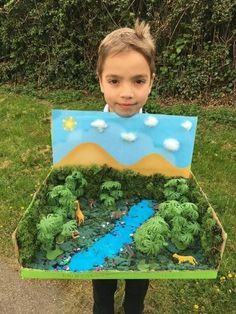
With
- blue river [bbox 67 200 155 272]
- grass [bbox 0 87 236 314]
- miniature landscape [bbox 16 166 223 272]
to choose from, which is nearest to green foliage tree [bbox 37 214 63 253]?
miniature landscape [bbox 16 166 223 272]

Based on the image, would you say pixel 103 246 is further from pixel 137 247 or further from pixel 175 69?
pixel 175 69

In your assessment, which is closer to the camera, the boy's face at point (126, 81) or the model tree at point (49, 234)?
the model tree at point (49, 234)

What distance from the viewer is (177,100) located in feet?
21.7

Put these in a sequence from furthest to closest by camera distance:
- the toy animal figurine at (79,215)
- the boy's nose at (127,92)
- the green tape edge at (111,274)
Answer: the boy's nose at (127,92), the toy animal figurine at (79,215), the green tape edge at (111,274)

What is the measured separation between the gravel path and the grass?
0.06 m

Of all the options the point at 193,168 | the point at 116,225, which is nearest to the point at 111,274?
the point at 116,225

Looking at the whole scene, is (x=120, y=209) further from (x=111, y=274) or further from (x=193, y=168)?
(x=193, y=168)

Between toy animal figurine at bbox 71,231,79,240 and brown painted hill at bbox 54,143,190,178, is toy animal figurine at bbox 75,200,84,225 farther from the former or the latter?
brown painted hill at bbox 54,143,190,178

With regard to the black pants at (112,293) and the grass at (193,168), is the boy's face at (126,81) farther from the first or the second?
the grass at (193,168)

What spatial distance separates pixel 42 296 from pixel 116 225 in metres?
1.54

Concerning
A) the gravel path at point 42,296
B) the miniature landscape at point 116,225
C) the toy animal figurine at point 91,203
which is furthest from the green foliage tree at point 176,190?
the gravel path at point 42,296

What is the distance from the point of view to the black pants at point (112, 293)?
235 cm

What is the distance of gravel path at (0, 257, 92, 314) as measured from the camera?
10.1 feet

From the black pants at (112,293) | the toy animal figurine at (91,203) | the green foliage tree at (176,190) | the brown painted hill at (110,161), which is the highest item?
the brown painted hill at (110,161)
